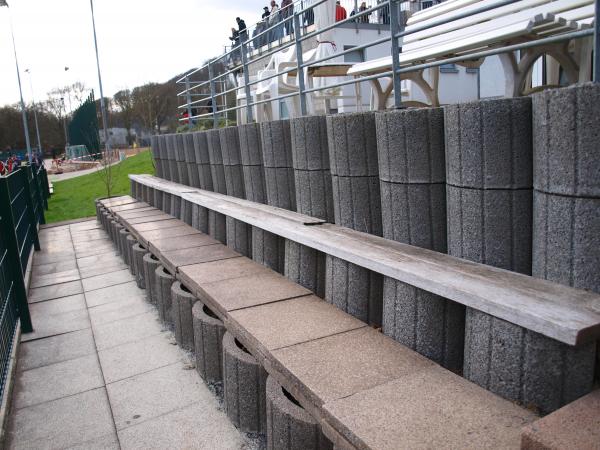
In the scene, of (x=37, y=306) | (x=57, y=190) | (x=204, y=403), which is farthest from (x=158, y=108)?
(x=204, y=403)

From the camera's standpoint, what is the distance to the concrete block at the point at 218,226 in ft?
19.5

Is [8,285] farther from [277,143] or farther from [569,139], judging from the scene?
[569,139]

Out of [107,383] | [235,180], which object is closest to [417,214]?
[107,383]

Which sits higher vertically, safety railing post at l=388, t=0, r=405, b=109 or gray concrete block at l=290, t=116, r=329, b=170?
safety railing post at l=388, t=0, r=405, b=109

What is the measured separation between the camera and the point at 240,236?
5328mm

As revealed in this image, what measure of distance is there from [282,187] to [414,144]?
7.15ft

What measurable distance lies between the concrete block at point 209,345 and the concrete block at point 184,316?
1.39 ft

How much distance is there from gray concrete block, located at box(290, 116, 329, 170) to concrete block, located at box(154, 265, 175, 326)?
1768 mm

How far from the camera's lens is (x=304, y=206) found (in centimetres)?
458

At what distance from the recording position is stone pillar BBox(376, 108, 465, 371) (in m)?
2.76

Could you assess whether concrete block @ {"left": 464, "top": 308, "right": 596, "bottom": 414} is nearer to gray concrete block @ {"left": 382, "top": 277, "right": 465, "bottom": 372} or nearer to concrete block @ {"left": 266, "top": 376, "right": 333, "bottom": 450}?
gray concrete block @ {"left": 382, "top": 277, "right": 465, "bottom": 372}

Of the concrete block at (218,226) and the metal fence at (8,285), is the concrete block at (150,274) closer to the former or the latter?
the concrete block at (218,226)

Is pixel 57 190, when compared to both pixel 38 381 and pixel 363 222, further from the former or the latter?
pixel 363 222

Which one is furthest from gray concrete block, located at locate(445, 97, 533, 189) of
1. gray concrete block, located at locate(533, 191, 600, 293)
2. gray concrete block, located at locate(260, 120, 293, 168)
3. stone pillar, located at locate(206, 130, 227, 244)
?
stone pillar, located at locate(206, 130, 227, 244)
